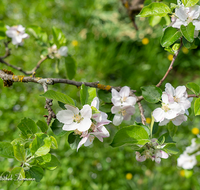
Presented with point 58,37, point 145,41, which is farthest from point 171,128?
point 145,41

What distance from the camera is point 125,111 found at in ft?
2.22

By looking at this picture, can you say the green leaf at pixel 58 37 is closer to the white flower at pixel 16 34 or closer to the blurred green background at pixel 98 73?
the white flower at pixel 16 34

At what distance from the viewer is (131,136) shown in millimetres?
586

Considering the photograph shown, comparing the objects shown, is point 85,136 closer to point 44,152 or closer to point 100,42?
point 44,152

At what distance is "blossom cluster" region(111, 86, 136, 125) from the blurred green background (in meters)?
1.43

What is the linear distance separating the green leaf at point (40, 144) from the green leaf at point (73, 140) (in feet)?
0.25

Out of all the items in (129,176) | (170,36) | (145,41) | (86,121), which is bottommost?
(129,176)

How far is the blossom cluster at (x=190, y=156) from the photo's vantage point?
1228 mm

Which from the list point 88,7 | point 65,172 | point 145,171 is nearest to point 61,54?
point 65,172

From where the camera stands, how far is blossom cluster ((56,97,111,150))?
1.71ft

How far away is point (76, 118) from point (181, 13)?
20.7 inches

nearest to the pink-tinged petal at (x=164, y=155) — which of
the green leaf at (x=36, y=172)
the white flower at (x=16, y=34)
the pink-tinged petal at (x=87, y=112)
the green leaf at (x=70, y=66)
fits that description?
the pink-tinged petal at (x=87, y=112)

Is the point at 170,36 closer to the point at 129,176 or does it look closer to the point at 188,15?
the point at 188,15

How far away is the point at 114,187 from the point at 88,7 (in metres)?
2.57
